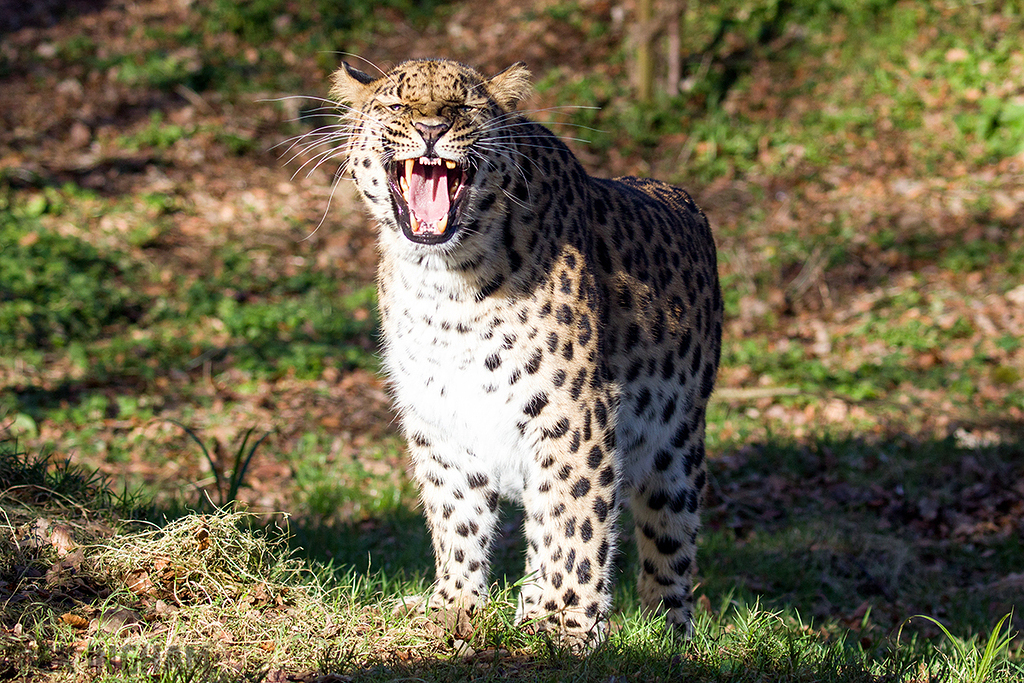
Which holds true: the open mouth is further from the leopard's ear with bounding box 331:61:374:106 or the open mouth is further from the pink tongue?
the leopard's ear with bounding box 331:61:374:106

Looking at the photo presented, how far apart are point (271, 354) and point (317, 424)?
54.7 inches

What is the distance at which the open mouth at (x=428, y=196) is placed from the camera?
4121 millimetres

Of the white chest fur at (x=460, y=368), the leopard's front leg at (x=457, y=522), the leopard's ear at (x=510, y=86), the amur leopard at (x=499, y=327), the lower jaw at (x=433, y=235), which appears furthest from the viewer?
the leopard's front leg at (x=457, y=522)

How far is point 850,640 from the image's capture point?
217 inches

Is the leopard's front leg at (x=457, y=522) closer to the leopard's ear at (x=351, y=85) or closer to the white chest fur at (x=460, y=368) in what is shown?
the white chest fur at (x=460, y=368)

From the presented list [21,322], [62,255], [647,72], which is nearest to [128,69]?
[62,255]

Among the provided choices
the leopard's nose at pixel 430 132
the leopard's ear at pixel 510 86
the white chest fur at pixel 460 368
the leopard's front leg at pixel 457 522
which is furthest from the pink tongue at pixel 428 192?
the leopard's front leg at pixel 457 522

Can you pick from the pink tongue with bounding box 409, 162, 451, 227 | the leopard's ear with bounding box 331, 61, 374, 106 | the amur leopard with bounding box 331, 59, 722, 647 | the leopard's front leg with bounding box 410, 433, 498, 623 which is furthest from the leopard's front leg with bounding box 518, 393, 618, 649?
the leopard's ear with bounding box 331, 61, 374, 106

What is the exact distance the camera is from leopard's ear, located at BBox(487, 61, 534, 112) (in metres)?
4.49

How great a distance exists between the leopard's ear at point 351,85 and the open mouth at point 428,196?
0.53m

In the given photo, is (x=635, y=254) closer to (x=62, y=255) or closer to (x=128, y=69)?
(x=62, y=255)

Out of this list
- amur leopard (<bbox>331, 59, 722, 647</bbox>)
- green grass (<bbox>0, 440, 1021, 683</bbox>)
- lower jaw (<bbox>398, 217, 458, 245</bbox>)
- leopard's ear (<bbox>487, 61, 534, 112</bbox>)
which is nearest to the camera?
green grass (<bbox>0, 440, 1021, 683</bbox>)

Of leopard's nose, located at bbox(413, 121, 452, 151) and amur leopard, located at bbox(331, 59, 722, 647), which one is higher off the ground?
leopard's nose, located at bbox(413, 121, 452, 151)

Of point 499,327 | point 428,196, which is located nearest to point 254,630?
point 499,327
